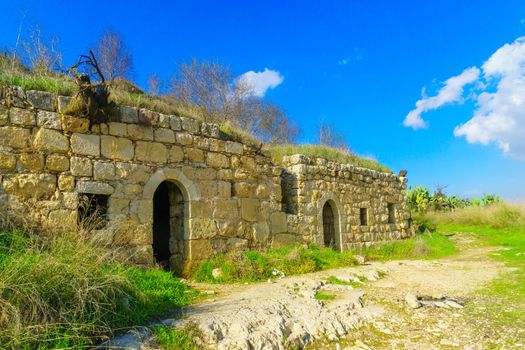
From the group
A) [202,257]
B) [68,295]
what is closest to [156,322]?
[68,295]

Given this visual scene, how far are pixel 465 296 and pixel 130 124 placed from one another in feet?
19.4

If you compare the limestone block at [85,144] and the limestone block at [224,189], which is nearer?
the limestone block at [85,144]

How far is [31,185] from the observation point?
5605mm

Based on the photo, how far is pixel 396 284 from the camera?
261 inches

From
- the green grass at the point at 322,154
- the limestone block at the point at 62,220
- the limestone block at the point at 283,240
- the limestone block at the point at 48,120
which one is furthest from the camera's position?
the green grass at the point at 322,154

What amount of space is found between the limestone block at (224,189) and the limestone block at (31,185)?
2906 millimetres

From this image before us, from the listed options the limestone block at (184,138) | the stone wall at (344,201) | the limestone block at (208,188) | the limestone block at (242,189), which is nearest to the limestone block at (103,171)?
the limestone block at (184,138)

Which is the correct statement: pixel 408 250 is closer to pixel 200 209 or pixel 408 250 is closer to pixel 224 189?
pixel 224 189

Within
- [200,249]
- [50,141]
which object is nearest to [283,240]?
[200,249]

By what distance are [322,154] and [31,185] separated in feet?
25.1

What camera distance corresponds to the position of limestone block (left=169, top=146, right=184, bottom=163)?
7.06 meters

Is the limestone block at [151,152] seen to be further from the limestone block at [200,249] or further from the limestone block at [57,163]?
the limestone block at [200,249]

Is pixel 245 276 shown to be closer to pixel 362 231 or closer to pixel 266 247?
pixel 266 247

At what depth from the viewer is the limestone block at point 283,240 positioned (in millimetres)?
8609
